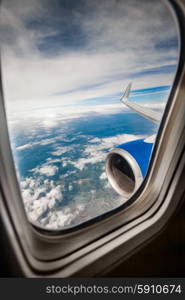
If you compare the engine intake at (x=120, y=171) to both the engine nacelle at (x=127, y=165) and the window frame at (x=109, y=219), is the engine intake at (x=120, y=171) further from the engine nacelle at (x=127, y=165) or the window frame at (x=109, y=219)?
the window frame at (x=109, y=219)

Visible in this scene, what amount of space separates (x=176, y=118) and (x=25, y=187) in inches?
32.4

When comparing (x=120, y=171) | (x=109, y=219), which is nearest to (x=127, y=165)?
(x=120, y=171)

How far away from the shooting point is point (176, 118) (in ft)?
2.93

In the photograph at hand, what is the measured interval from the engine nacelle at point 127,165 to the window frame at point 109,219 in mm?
197

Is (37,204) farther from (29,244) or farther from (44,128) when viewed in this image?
A: (44,128)

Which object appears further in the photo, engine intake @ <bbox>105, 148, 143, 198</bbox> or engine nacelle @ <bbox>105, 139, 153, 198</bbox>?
engine intake @ <bbox>105, 148, 143, 198</bbox>

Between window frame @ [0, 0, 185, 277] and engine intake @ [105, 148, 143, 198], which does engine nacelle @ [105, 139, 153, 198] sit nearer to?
engine intake @ [105, 148, 143, 198]

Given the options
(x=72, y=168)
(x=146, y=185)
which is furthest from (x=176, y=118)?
(x=72, y=168)

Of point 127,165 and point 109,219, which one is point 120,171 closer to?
point 127,165

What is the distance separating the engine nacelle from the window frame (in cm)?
20

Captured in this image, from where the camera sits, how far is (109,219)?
2.99 ft

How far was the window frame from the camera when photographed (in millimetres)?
537

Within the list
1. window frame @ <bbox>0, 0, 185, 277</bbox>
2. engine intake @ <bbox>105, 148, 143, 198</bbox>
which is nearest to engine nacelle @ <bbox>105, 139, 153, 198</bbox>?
engine intake @ <bbox>105, 148, 143, 198</bbox>

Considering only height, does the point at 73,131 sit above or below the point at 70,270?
above
